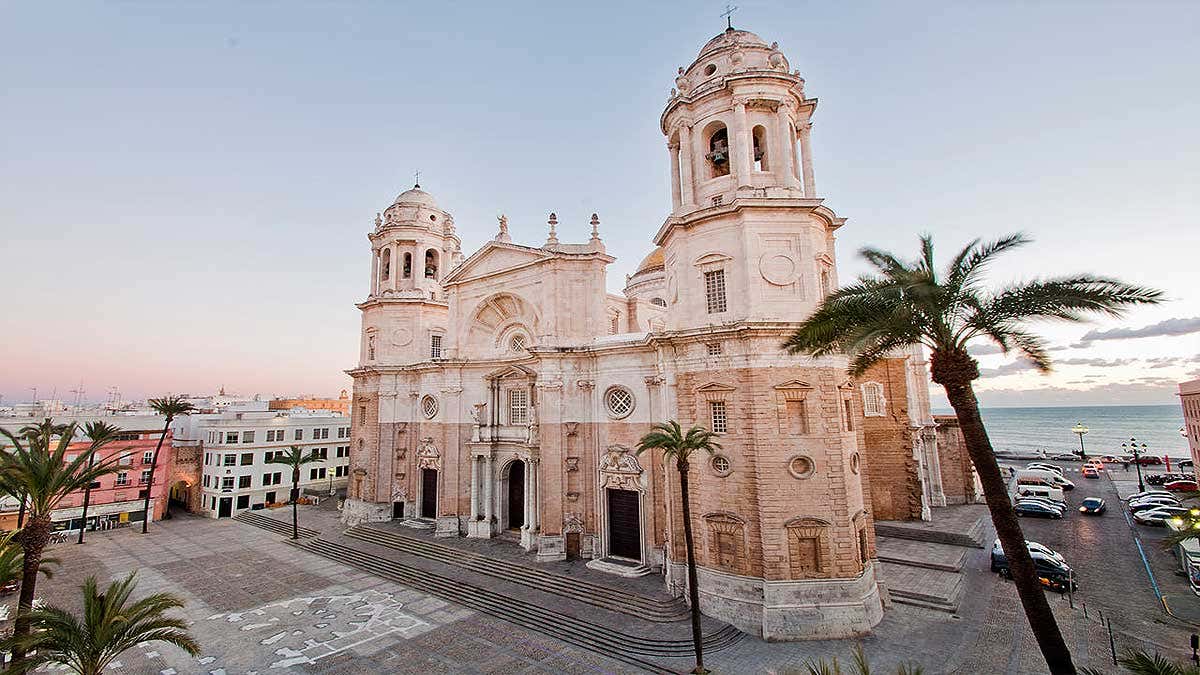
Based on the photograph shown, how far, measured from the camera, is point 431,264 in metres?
37.2

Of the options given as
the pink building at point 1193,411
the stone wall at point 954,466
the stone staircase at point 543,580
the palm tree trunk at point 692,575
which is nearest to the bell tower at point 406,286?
the stone staircase at point 543,580

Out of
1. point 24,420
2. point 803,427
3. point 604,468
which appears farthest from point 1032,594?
point 24,420

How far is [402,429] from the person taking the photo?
3434 cm

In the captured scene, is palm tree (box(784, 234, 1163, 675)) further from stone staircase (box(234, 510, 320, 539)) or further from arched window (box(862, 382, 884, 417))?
stone staircase (box(234, 510, 320, 539))

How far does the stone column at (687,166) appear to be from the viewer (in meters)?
21.5

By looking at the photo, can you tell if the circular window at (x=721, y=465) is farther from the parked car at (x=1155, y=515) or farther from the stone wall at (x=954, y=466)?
the parked car at (x=1155, y=515)

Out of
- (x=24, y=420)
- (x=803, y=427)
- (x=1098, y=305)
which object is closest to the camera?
(x=1098, y=305)

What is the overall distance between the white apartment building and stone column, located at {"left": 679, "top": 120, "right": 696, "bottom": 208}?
116ft

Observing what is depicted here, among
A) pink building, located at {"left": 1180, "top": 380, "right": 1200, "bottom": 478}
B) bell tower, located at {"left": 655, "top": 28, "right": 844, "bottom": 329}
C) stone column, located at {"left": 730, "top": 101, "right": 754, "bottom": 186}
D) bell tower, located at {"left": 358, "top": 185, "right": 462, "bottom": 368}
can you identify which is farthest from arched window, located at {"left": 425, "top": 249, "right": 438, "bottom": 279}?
pink building, located at {"left": 1180, "top": 380, "right": 1200, "bottom": 478}

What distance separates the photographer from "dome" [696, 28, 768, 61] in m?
21.1

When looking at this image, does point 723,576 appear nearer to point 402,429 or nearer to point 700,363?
point 700,363

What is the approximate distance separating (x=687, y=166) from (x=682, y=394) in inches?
383

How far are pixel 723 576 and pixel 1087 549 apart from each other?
21.9 meters

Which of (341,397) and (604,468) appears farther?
(341,397)
